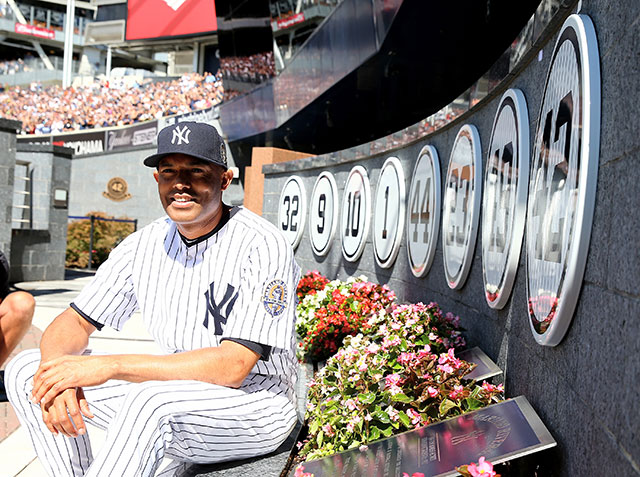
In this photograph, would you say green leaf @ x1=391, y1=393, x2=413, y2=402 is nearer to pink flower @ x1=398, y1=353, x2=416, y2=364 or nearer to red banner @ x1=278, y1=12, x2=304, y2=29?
pink flower @ x1=398, y1=353, x2=416, y2=364

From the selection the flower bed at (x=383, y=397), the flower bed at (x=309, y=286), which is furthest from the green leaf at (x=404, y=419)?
the flower bed at (x=309, y=286)

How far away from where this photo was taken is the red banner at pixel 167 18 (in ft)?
139

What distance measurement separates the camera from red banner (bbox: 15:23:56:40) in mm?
54812

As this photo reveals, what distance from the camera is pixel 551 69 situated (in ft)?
8.07

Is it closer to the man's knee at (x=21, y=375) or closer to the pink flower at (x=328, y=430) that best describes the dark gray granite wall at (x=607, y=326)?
the pink flower at (x=328, y=430)

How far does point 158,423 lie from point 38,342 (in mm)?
4852

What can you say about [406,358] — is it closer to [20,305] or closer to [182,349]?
[182,349]

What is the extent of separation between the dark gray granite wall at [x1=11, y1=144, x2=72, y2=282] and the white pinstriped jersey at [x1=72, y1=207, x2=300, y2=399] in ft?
36.3

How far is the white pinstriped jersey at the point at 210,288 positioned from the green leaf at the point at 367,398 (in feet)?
1.14

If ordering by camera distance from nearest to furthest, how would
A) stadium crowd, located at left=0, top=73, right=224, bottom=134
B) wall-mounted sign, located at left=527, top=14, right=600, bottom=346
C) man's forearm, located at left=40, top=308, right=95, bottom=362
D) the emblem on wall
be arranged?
wall-mounted sign, located at left=527, top=14, right=600, bottom=346
man's forearm, located at left=40, top=308, right=95, bottom=362
the emblem on wall
stadium crowd, located at left=0, top=73, right=224, bottom=134

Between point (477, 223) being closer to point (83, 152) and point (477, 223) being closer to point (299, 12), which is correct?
point (83, 152)

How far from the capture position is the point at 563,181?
2129 millimetres

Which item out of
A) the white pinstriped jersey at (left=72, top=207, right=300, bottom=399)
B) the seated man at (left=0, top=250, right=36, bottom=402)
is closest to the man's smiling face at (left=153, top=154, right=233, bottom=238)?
Answer: the white pinstriped jersey at (left=72, top=207, right=300, bottom=399)

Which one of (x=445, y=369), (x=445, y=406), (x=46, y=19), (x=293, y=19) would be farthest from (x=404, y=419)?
(x=46, y=19)
